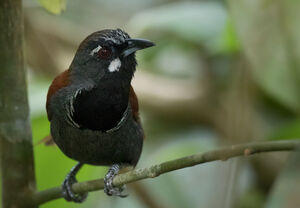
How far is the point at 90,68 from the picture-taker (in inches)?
84.5

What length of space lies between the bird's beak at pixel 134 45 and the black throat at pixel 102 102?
0.10m

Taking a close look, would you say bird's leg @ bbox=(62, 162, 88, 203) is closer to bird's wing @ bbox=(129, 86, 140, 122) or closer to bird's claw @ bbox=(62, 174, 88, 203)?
bird's claw @ bbox=(62, 174, 88, 203)

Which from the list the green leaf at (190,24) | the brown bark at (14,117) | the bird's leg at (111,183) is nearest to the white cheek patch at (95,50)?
the brown bark at (14,117)

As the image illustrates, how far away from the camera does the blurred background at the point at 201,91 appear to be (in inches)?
96.3

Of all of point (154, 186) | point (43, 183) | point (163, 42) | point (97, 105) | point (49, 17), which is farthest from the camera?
point (49, 17)

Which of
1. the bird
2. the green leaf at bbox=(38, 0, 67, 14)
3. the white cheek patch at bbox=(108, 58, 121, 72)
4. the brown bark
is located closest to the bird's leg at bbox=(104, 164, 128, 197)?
the bird

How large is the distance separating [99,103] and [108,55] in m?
0.18

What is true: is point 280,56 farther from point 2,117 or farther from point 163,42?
point 163,42

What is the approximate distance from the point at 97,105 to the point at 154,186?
5.98 feet

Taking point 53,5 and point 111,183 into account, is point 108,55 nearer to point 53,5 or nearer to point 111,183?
point 53,5

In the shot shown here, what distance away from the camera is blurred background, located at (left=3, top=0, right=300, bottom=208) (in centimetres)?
245

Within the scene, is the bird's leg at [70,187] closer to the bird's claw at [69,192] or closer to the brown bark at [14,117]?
the bird's claw at [69,192]

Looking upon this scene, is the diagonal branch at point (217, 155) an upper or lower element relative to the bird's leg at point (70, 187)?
upper

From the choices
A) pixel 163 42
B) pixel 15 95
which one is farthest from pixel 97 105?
pixel 163 42
